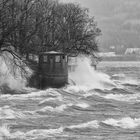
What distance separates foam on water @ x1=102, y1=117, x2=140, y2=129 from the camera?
23672 mm

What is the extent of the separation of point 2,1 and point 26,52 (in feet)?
36.0

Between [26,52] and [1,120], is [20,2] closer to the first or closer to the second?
[26,52]

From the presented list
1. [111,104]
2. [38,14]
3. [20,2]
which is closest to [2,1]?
[20,2]

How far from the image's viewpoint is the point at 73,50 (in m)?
65.4

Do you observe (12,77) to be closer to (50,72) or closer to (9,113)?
(50,72)

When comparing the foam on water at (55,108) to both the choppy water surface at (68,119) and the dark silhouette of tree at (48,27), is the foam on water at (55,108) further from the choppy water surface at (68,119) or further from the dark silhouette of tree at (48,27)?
the dark silhouette of tree at (48,27)

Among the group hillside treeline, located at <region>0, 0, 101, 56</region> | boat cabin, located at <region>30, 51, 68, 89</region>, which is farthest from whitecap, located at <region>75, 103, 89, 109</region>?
hillside treeline, located at <region>0, 0, 101, 56</region>

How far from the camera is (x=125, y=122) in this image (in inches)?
978

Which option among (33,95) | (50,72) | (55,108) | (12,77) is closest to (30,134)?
(55,108)

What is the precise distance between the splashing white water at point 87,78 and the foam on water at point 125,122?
2363cm

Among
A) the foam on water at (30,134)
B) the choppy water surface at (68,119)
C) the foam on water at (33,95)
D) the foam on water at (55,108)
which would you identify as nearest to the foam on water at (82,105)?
the choppy water surface at (68,119)

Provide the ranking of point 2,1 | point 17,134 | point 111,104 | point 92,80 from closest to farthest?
1. point 17,134
2. point 111,104
3. point 2,1
4. point 92,80

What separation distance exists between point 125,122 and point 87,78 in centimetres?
4001

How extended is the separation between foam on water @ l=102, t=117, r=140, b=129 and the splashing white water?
23.6m
